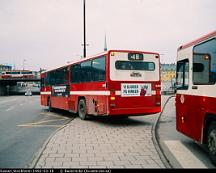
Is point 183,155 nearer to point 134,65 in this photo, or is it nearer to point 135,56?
point 134,65

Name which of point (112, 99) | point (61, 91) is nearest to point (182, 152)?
point (112, 99)

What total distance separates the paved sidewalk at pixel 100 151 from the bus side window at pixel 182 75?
5.69 feet

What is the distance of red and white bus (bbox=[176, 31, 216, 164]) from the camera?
657 cm

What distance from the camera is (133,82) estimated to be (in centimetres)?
1286

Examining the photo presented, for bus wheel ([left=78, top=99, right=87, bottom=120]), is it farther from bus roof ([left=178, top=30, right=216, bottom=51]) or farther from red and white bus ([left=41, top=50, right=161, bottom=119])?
bus roof ([left=178, top=30, right=216, bottom=51])

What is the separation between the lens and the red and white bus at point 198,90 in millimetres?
6566

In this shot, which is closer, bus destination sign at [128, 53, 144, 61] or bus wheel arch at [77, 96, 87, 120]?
bus destination sign at [128, 53, 144, 61]

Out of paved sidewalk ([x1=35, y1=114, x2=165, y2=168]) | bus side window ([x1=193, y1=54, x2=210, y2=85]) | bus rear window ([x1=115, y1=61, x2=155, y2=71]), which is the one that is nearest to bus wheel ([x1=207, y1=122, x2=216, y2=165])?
bus side window ([x1=193, y1=54, x2=210, y2=85])

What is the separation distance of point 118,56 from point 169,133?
Result: 3.68m

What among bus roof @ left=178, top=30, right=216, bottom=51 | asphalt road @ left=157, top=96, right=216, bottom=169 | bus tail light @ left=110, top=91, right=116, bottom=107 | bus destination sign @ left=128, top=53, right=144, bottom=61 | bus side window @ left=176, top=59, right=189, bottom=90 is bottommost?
asphalt road @ left=157, top=96, right=216, bottom=169

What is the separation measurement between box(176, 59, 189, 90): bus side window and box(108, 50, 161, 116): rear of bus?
3.89 meters

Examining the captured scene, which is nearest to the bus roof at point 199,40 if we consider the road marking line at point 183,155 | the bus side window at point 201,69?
the bus side window at point 201,69

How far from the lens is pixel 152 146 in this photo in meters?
8.21

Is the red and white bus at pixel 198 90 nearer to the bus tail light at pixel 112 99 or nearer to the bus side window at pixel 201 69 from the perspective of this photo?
the bus side window at pixel 201 69
